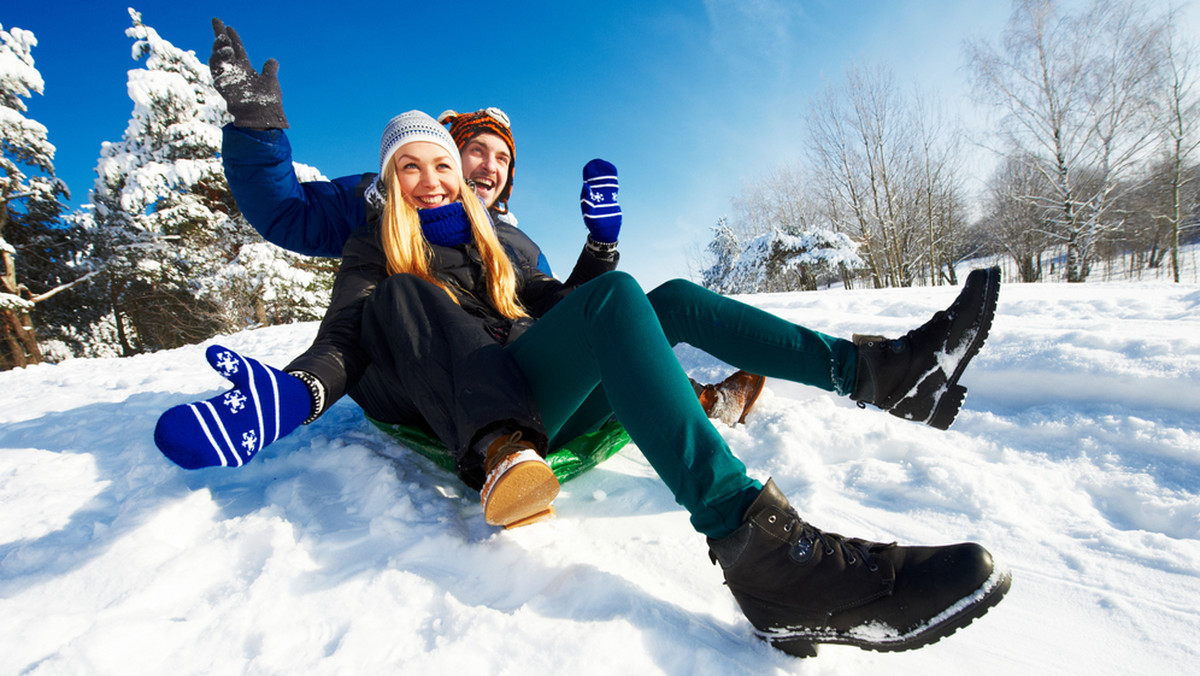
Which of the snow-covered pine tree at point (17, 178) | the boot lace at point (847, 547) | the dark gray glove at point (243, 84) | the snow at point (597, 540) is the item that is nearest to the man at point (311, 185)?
the dark gray glove at point (243, 84)

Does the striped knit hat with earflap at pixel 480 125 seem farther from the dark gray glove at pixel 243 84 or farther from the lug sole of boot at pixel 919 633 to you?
the lug sole of boot at pixel 919 633

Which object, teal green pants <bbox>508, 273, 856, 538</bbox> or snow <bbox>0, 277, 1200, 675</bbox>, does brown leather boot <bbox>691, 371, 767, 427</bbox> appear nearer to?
snow <bbox>0, 277, 1200, 675</bbox>

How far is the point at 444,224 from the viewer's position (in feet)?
5.28

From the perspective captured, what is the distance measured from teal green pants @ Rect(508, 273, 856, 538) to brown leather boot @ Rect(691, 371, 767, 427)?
39cm

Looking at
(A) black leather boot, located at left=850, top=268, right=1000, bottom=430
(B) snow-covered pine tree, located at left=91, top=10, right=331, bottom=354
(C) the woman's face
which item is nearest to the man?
(C) the woman's face

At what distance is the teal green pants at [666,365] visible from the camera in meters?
0.82

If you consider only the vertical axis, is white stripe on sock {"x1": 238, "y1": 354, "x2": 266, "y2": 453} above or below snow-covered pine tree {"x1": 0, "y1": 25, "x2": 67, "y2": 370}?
below

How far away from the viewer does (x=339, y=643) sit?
750mm

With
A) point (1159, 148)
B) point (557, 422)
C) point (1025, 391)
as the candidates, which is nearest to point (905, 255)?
point (1159, 148)

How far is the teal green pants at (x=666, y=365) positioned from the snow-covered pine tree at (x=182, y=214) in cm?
1115

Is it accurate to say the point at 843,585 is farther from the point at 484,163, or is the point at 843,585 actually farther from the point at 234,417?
the point at 484,163

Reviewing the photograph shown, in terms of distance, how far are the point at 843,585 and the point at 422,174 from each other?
1.73m

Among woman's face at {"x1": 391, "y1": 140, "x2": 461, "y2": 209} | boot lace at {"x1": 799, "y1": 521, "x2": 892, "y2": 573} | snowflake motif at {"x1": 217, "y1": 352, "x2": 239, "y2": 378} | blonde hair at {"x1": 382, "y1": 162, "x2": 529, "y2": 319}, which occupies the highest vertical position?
woman's face at {"x1": 391, "y1": 140, "x2": 461, "y2": 209}

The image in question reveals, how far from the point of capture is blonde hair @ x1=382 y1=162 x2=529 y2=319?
1454 mm
